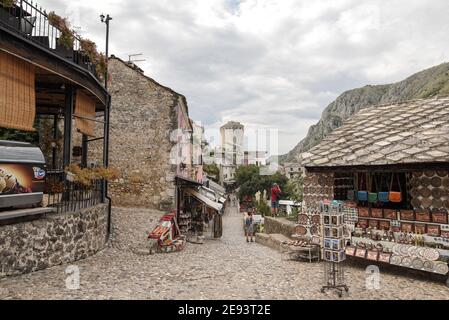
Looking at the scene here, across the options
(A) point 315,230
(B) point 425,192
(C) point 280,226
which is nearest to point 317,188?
(A) point 315,230

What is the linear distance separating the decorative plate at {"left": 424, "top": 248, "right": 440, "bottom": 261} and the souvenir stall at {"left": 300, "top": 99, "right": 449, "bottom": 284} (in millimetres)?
21

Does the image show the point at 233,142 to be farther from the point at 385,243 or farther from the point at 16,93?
the point at 16,93

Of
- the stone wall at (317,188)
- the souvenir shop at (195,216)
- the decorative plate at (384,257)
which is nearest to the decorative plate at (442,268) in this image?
the decorative plate at (384,257)

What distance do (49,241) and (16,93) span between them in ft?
11.3

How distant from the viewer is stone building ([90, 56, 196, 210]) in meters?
15.8

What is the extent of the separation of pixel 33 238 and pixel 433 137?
10.8 metres

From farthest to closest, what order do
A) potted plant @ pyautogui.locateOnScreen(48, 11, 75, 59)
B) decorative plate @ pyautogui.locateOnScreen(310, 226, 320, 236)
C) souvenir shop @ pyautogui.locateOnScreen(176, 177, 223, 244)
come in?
souvenir shop @ pyautogui.locateOnScreen(176, 177, 223, 244)
decorative plate @ pyautogui.locateOnScreen(310, 226, 320, 236)
potted plant @ pyautogui.locateOnScreen(48, 11, 75, 59)

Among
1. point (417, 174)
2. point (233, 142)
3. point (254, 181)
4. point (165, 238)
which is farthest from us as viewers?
point (233, 142)

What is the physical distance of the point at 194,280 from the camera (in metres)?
7.43

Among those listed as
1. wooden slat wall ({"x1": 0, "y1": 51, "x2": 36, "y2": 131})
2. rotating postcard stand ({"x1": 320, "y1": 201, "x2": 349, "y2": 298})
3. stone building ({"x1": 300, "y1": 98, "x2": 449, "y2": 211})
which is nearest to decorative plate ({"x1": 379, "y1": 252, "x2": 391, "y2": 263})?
stone building ({"x1": 300, "y1": 98, "x2": 449, "y2": 211})

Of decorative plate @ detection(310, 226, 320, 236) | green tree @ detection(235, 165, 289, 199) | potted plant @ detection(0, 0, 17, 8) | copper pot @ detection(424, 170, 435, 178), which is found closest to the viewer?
potted plant @ detection(0, 0, 17, 8)

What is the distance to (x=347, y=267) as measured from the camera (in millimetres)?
9375

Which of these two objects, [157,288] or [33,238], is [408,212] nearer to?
[157,288]

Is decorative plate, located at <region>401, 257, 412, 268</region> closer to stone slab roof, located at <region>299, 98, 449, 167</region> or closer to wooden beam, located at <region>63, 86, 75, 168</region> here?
stone slab roof, located at <region>299, 98, 449, 167</region>
